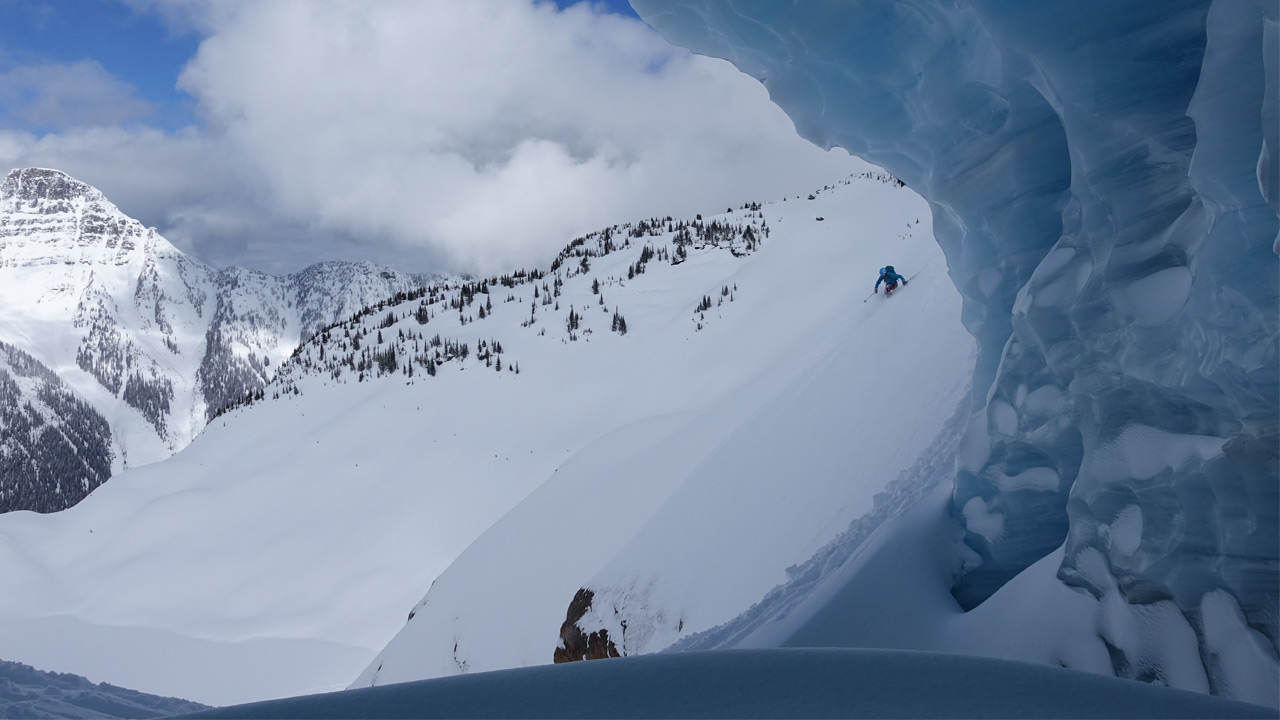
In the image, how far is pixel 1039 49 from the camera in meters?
2.73

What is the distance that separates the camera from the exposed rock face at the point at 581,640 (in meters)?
5.80

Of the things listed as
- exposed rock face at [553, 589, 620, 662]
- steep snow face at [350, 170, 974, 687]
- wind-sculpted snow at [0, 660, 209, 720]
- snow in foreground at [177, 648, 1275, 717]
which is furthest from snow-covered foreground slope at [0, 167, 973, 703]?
wind-sculpted snow at [0, 660, 209, 720]

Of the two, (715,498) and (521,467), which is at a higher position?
(521,467)

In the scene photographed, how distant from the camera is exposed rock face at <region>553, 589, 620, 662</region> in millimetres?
5797

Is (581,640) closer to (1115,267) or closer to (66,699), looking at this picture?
(66,699)

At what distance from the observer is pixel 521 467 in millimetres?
15398

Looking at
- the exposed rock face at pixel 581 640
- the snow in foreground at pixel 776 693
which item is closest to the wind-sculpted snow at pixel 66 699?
the exposed rock face at pixel 581 640

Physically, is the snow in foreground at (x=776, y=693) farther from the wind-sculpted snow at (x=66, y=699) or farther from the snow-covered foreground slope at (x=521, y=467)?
the wind-sculpted snow at (x=66, y=699)

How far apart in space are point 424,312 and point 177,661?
15.3m

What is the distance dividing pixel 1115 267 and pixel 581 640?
5247 mm

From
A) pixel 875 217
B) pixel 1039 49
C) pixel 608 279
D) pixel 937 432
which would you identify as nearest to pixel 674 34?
pixel 1039 49

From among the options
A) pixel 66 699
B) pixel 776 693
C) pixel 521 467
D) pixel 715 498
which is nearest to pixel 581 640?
pixel 715 498

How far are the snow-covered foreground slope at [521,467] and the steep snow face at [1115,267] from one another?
2.03 m

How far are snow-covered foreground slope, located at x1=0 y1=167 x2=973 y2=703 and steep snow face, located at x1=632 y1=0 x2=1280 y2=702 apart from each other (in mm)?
2025
